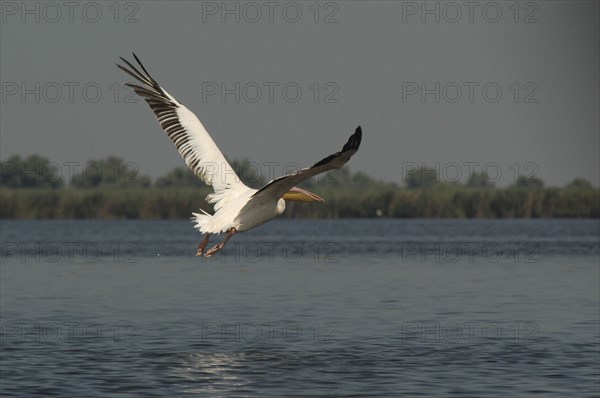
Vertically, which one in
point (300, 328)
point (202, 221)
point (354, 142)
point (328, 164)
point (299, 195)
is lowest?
point (300, 328)

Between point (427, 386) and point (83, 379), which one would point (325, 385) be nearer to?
point (427, 386)

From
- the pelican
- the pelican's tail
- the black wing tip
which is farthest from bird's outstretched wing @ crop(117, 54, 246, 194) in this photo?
the black wing tip

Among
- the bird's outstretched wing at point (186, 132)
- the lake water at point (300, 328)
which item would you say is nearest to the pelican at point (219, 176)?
the bird's outstretched wing at point (186, 132)

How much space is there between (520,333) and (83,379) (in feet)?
22.5

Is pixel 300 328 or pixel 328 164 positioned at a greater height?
pixel 328 164

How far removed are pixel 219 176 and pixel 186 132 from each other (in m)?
0.87

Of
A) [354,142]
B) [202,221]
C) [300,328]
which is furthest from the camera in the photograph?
[300,328]

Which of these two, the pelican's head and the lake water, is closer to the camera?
the pelican's head

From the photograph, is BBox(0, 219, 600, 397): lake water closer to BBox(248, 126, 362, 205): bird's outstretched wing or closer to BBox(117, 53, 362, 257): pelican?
BBox(117, 53, 362, 257): pelican

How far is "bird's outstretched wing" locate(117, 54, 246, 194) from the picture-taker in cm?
1505

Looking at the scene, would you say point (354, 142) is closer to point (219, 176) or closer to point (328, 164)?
point (328, 164)

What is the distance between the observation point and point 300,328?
18.8m

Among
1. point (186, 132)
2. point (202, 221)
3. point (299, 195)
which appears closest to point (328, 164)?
point (202, 221)

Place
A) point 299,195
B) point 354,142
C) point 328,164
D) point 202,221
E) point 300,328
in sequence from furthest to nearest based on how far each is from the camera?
point 300,328, point 299,195, point 202,221, point 328,164, point 354,142
